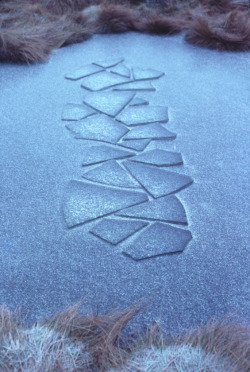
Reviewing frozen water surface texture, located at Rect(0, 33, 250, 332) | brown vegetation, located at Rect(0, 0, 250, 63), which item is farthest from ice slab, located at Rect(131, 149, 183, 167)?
brown vegetation, located at Rect(0, 0, 250, 63)

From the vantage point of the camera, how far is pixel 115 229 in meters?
1.66

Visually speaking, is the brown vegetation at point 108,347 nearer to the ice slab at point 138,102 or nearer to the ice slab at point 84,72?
the ice slab at point 138,102

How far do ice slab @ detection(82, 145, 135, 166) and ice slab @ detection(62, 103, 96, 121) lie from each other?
378 millimetres

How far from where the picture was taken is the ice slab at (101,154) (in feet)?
6.81

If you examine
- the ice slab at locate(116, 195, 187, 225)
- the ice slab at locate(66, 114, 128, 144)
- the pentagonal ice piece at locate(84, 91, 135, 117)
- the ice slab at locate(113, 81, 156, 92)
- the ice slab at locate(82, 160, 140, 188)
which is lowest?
the ice slab at locate(116, 195, 187, 225)

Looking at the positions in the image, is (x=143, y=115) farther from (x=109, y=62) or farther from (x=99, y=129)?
(x=109, y=62)

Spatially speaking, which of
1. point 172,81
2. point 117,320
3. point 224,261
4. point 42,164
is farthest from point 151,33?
point 117,320

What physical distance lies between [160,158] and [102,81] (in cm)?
111

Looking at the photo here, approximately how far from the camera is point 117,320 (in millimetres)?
1221

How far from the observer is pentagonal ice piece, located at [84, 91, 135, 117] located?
8.41 feet

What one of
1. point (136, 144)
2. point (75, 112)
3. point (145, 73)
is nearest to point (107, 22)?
point (145, 73)

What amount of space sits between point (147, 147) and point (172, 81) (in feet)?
3.17

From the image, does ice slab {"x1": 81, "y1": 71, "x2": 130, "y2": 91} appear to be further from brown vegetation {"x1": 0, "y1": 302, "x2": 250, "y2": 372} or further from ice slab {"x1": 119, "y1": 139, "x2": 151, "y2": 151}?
brown vegetation {"x1": 0, "y1": 302, "x2": 250, "y2": 372}

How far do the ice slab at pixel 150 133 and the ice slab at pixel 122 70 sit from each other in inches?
32.3
